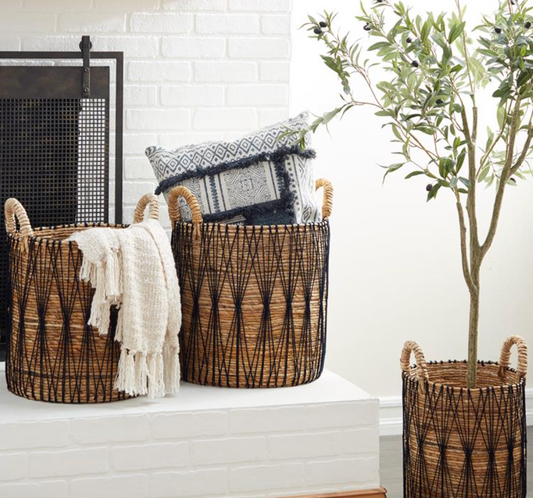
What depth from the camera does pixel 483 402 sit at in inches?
82.8

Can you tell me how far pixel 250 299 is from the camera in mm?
2166

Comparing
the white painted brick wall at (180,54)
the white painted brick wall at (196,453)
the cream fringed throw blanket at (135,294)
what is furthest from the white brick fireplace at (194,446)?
the white painted brick wall at (180,54)

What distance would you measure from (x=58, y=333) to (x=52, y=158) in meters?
0.67

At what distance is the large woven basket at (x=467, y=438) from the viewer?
2.11 m

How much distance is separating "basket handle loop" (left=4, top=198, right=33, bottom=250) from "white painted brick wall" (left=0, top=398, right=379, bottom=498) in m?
0.45

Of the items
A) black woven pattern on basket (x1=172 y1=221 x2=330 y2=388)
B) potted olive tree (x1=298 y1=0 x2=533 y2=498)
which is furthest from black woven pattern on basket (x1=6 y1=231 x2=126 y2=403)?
potted olive tree (x1=298 y1=0 x2=533 y2=498)

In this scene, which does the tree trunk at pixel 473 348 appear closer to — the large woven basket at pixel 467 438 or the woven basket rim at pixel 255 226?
the large woven basket at pixel 467 438

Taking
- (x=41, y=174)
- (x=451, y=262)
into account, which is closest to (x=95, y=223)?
(x=41, y=174)

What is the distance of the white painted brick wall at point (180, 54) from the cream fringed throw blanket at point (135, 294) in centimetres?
63

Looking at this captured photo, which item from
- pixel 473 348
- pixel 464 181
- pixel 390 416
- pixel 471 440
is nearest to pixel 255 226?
pixel 464 181

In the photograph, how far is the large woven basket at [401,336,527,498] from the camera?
2111 mm

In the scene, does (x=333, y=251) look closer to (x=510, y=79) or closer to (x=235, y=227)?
(x=235, y=227)

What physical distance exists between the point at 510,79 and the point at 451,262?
1.38m

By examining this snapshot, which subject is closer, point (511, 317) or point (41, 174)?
point (41, 174)
